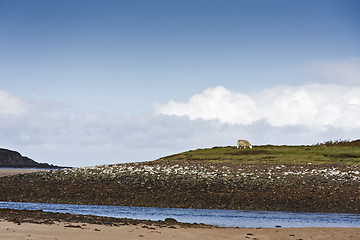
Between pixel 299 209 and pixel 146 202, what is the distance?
10189 millimetres

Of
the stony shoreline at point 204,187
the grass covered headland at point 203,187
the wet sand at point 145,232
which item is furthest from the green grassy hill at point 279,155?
the wet sand at point 145,232

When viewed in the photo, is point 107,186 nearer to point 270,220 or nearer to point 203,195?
point 203,195

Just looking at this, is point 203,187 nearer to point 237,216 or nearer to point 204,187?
point 204,187

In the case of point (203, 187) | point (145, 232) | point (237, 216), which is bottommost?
point (145, 232)

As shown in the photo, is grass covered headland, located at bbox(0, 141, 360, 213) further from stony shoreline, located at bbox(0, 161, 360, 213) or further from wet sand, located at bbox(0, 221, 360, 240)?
wet sand, located at bbox(0, 221, 360, 240)

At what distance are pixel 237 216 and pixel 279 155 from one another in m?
27.6

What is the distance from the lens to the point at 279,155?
52688 millimetres

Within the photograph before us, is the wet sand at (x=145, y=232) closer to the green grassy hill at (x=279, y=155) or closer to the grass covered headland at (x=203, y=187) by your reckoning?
the grass covered headland at (x=203, y=187)

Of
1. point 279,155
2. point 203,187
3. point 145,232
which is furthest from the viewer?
point 279,155

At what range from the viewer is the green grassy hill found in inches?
1914

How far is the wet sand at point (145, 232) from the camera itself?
15.8 m

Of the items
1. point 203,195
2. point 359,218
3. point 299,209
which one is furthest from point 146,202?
point 359,218

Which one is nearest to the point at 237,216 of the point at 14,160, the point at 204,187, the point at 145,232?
the point at 204,187

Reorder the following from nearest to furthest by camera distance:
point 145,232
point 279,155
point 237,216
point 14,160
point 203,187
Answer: point 145,232 < point 237,216 < point 203,187 < point 279,155 < point 14,160
